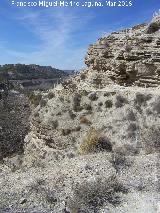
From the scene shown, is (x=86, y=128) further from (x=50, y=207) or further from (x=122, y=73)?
(x=50, y=207)

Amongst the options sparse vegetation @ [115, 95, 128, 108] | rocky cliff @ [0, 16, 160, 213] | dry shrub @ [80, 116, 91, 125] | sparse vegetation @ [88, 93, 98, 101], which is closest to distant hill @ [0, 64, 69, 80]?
rocky cliff @ [0, 16, 160, 213]

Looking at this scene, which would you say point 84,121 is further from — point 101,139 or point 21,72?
point 21,72

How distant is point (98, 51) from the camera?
27.6 m

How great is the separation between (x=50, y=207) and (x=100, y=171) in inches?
74.3

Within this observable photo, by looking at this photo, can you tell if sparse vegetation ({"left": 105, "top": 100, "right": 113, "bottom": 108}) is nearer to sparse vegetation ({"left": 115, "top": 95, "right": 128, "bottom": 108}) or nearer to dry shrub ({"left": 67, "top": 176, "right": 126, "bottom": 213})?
sparse vegetation ({"left": 115, "top": 95, "right": 128, "bottom": 108})

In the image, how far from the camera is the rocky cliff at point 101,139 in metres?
8.30

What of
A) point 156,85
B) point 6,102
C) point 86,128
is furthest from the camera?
point 6,102

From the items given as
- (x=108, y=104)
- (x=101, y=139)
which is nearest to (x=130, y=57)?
(x=108, y=104)

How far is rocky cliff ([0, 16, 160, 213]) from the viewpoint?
830 centimetres

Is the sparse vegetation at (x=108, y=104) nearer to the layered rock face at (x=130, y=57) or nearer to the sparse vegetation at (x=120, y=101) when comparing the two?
the sparse vegetation at (x=120, y=101)

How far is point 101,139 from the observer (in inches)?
642

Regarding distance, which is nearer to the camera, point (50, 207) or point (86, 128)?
point (50, 207)

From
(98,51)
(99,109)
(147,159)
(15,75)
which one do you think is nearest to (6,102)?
(98,51)

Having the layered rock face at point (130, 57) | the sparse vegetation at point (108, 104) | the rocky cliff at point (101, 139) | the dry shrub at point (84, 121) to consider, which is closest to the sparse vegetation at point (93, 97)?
the rocky cliff at point (101, 139)
